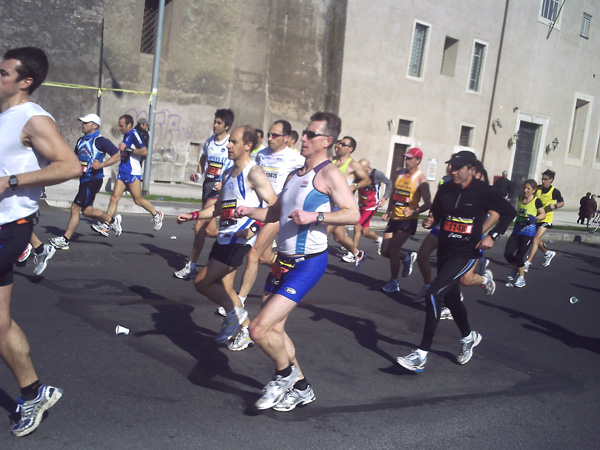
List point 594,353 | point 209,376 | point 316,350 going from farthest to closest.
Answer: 1. point 594,353
2. point 316,350
3. point 209,376

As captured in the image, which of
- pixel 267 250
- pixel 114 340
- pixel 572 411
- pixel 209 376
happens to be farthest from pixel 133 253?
pixel 572 411

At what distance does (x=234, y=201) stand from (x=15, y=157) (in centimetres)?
246

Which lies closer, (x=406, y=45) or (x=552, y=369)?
(x=552, y=369)

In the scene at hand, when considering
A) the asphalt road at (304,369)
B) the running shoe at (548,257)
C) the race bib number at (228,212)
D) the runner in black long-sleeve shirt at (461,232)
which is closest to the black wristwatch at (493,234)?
the runner in black long-sleeve shirt at (461,232)

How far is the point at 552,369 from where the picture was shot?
6602mm

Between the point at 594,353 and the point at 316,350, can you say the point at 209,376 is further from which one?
the point at 594,353

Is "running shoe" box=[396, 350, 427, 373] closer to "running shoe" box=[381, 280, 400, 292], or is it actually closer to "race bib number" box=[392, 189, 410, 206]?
"running shoe" box=[381, 280, 400, 292]

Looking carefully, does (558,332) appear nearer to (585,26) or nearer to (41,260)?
(41,260)

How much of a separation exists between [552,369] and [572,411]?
48.8 inches

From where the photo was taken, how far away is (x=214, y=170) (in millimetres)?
8953

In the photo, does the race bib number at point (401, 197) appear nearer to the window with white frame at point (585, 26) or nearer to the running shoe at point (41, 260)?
the running shoe at point (41, 260)

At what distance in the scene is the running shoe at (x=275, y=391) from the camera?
14.8ft

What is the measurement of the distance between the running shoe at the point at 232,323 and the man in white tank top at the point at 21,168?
220cm

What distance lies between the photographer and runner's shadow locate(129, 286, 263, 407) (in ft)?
16.7
